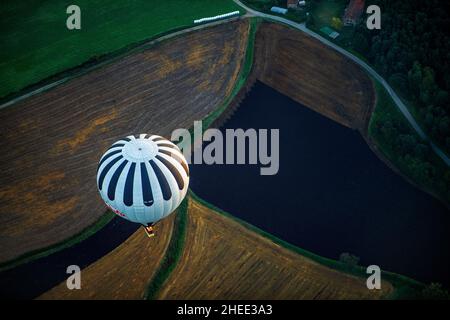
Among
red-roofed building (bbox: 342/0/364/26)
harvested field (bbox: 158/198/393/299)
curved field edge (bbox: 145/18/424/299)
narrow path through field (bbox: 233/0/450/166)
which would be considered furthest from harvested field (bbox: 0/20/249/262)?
red-roofed building (bbox: 342/0/364/26)

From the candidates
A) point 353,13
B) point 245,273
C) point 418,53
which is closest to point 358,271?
point 245,273

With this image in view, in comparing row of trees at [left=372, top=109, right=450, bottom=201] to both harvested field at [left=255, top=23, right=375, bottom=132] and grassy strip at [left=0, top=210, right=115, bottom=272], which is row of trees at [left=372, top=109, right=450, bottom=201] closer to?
harvested field at [left=255, top=23, right=375, bottom=132]

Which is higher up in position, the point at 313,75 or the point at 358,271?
the point at 313,75

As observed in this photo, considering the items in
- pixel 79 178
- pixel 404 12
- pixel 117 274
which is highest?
pixel 404 12

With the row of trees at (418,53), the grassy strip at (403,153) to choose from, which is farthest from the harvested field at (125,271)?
the row of trees at (418,53)

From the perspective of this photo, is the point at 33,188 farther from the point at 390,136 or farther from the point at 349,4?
the point at 349,4

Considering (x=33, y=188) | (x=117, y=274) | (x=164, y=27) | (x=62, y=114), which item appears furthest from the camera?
(x=164, y=27)

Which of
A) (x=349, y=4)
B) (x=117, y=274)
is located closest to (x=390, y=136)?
(x=349, y=4)

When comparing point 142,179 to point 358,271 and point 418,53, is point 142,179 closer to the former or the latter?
point 358,271
